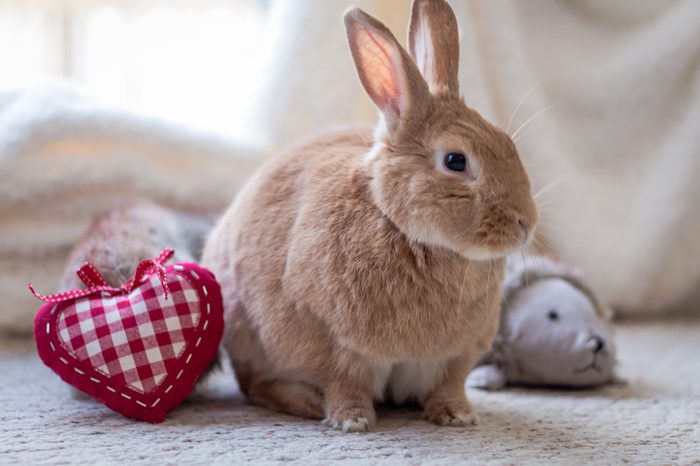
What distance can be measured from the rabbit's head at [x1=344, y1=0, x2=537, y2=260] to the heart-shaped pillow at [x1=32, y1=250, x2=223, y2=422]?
0.98 ft

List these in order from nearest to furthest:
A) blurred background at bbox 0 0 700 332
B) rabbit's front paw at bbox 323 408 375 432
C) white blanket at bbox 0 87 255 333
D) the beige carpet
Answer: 1. the beige carpet
2. rabbit's front paw at bbox 323 408 375 432
3. white blanket at bbox 0 87 255 333
4. blurred background at bbox 0 0 700 332

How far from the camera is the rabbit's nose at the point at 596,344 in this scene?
4.46 feet

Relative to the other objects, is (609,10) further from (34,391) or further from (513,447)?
(34,391)

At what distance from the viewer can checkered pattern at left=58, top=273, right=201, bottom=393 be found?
3.54ft

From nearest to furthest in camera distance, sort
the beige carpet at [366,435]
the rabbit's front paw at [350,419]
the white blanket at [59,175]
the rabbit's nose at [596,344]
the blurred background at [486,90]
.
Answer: the beige carpet at [366,435] < the rabbit's front paw at [350,419] < the rabbit's nose at [596,344] < the white blanket at [59,175] < the blurred background at [486,90]

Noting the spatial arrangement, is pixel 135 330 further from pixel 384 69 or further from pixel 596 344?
pixel 596 344

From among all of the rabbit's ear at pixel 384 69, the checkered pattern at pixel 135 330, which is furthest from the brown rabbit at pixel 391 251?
the checkered pattern at pixel 135 330

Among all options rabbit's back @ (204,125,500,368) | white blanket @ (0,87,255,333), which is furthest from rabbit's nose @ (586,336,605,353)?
white blanket @ (0,87,255,333)

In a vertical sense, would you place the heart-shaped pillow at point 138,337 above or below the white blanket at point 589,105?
below

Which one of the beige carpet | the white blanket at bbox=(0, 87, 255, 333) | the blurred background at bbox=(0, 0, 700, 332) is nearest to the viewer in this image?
the beige carpet

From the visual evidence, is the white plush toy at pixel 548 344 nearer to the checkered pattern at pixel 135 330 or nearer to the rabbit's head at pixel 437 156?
the rabbit's head at pixel 437 156

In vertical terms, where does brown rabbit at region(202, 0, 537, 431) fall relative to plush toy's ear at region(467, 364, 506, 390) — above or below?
above

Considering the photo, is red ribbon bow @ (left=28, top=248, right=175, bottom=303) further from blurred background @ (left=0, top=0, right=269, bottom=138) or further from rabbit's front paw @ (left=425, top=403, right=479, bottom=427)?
blurred background @ (left=0, top=0, right=269, bottom=138)

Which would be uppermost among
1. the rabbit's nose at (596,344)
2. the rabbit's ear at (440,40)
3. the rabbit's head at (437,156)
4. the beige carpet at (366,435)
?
the rabbit's ear at (440,40)
